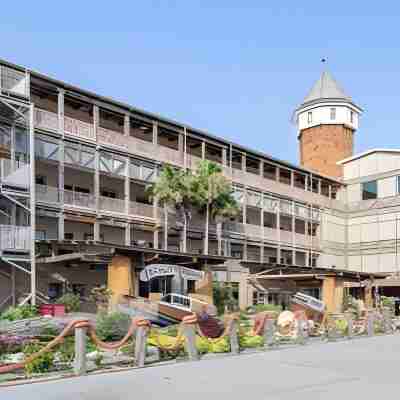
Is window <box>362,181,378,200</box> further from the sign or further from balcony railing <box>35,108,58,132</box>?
balcony railing <box>35,108,58,132</box>

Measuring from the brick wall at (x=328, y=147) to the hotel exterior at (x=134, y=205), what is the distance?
3852 millimetres

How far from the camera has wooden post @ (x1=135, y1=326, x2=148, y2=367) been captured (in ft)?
43.4

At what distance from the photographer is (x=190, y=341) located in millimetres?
14391

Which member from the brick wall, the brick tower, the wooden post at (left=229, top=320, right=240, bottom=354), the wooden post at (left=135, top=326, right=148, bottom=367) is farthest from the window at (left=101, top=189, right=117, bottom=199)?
the brick wall

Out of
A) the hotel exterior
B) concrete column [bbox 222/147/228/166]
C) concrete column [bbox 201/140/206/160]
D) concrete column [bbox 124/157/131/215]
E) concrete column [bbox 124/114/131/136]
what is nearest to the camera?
the hotel exterior

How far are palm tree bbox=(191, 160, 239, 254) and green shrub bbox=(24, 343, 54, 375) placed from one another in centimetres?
2543

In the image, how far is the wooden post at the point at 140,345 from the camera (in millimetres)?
13227

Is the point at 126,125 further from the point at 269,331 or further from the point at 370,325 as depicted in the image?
the point at 269,331

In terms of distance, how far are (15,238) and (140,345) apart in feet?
53.0

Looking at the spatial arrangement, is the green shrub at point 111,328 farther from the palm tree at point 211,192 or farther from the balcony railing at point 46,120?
the palm tree at point 211,192

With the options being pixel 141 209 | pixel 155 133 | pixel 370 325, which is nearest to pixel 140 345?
pixel 370 325

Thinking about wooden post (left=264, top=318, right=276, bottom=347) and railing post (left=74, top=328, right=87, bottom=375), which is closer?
railing post (left=74, top=328, right=87, bottom=375)

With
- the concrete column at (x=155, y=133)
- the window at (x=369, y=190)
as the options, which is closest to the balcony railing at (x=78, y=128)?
the concrete column at (x=155, y=133)

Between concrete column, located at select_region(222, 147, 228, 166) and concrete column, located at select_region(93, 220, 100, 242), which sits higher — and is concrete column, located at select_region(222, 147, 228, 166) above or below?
above
